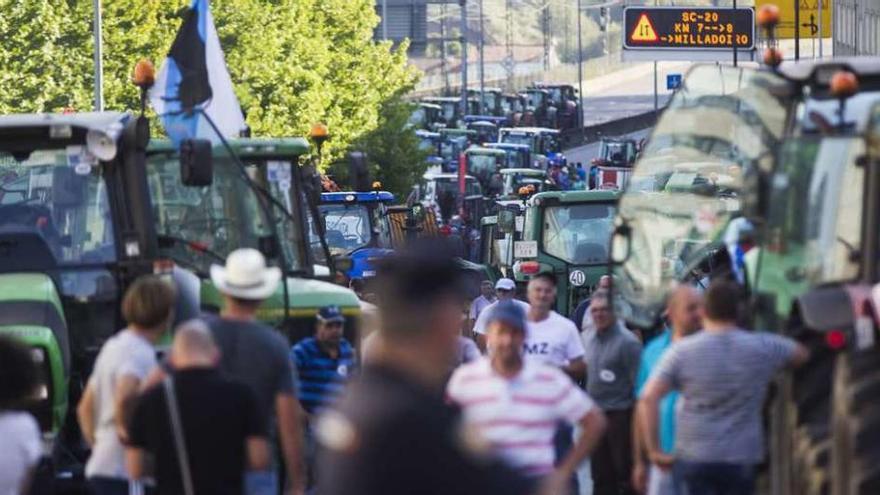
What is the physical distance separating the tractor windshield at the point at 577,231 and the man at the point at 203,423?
20.4m

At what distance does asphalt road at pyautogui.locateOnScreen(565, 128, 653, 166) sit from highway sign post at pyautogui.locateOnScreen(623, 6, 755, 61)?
45.6 meters

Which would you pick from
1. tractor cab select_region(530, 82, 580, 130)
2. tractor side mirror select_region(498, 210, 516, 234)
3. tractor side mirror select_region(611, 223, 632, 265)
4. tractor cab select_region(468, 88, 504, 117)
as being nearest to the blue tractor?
tractor side mirror select_region(498, 210, 516, 234)

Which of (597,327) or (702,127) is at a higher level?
(702,127)

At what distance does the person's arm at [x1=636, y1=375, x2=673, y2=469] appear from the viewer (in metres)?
11.2

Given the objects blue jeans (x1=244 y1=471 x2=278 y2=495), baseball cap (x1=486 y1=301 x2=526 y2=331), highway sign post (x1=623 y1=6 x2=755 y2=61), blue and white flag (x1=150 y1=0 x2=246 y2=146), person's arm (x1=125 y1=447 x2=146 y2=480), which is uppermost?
highway sign post (x1=623 y1=6 x2=755 y2=61)

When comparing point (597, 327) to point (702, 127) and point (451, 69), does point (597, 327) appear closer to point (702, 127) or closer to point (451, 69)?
point (702, 127)

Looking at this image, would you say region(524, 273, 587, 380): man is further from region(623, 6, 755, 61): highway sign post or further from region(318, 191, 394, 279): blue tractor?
region(623, 6, 755, 61): highway sign post

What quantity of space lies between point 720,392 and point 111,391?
2714 mm

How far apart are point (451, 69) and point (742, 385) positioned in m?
169

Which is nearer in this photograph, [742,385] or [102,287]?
[742,385]

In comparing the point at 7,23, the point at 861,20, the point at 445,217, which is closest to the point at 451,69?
the point at 861,20

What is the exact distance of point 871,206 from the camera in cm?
1095

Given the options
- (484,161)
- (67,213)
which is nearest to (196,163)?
(67,213)

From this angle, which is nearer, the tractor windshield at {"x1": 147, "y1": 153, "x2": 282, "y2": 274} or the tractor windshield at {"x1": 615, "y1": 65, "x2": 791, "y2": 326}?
the tractor windshield at {"x1": 615, "y1": 65, "x2": 791, "y2": 326}
